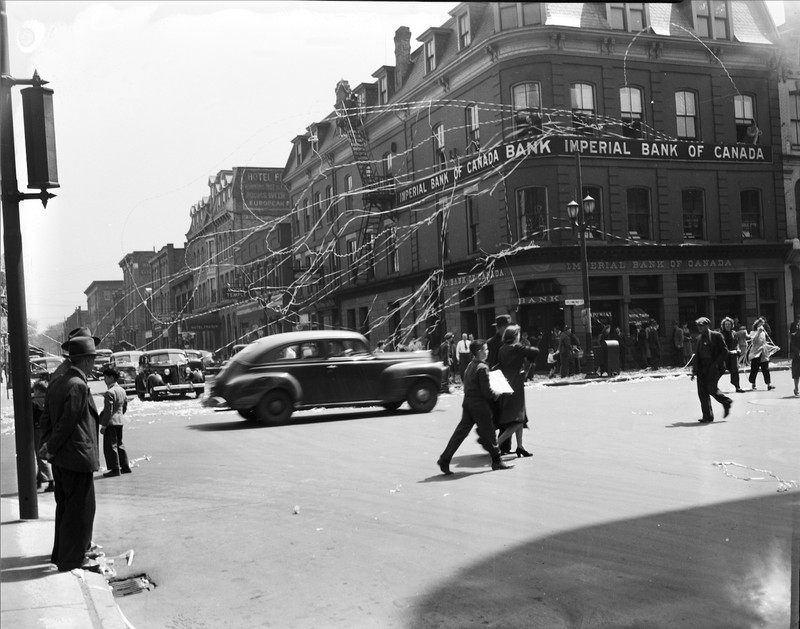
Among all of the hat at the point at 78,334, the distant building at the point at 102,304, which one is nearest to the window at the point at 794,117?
the distant building at the point at 102,304

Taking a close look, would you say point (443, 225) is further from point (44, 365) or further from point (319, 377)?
point (44, 365)

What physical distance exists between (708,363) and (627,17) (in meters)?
4.65

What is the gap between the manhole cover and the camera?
570 cm

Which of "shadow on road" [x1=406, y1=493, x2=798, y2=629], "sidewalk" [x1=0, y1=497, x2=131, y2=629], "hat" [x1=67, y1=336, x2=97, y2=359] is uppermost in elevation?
"hat" [x1=67, y1=336, x2=97, y2=359]

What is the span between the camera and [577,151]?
5805 mm

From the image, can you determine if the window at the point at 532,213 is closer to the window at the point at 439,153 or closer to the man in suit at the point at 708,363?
the window at the point at 439,153

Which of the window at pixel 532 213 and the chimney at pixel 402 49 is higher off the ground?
the chimney at pixel 402 49

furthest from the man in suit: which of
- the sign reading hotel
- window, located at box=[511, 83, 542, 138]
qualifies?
the sign reading hotel

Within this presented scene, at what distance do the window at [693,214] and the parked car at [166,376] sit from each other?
11.5ft

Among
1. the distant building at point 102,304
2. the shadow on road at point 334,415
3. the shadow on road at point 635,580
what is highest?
the distant building at point 102,304

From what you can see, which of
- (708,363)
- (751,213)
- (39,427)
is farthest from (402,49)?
(708,363)

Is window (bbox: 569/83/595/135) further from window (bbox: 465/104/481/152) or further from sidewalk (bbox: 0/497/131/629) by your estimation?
sidewalk (bbox: 0/497/131/629)

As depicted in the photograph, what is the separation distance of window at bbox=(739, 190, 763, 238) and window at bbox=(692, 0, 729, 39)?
3.87 ft

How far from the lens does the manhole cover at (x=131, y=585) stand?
570 cm
